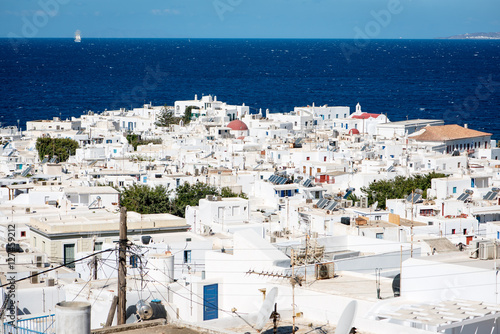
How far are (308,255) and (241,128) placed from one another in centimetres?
4149

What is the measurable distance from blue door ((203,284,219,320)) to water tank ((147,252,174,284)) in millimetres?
1146

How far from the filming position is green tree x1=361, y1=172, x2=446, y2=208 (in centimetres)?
3150

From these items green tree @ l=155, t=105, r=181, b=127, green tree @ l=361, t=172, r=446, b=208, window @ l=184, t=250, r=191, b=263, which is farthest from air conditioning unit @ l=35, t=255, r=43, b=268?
green tree @ l=155, t=105, r=181, b=127

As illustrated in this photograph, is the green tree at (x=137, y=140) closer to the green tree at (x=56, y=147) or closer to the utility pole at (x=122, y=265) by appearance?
the green tree at (x=56, y=147)

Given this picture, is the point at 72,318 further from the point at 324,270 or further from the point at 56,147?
the point at 56,147

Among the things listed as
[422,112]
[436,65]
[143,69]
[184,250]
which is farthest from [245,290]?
[436,65]

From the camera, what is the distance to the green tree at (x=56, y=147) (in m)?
45.4

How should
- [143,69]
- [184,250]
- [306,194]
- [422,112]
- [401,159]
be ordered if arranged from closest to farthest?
1. [184,250]
2. [306,194]
3. [401,159]
4. [422,112]
5. [143,69]

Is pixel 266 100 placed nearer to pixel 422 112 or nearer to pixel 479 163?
pixel 422 112

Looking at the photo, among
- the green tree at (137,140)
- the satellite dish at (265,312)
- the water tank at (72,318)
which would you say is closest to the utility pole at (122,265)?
the satellite dish at (265,312)

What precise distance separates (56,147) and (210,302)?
111 ft

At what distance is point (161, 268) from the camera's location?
15.0 m

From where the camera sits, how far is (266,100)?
377 ft

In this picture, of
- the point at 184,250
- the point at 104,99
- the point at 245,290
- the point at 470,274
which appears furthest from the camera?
the point at 104,99
